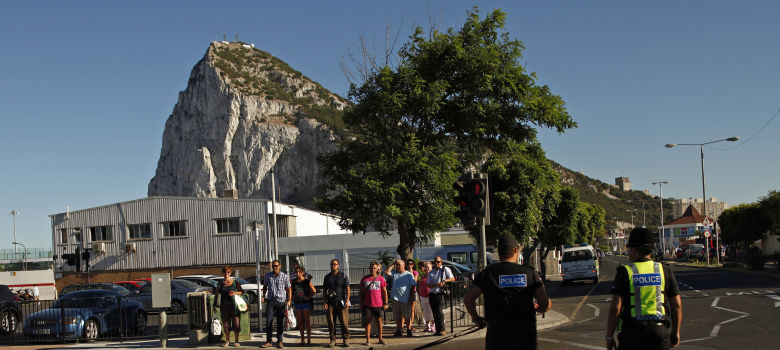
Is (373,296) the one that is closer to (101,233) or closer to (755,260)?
(755,260)

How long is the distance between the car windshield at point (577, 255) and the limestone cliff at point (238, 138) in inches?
3342

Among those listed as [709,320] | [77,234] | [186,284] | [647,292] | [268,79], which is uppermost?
[268,79]

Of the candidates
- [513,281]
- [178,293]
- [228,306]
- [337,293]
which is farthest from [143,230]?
[513,281]

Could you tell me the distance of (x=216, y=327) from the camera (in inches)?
578

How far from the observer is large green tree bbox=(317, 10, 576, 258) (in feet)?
56.5

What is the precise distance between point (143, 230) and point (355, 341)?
39.2 metres

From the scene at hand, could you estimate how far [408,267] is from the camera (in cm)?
1536

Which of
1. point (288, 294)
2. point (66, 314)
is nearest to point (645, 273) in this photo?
point (288, 294)

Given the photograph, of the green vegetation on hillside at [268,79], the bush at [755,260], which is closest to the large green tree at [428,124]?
the bush at [755,260]

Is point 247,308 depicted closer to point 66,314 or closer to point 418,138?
point 66,314

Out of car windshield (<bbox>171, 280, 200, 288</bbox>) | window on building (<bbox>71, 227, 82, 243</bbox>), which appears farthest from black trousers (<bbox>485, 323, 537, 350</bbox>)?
A: window on building (<bbox>71, 227, 82, 243</bbox>)

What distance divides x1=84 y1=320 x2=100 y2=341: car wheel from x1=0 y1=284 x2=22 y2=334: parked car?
174 centimetres

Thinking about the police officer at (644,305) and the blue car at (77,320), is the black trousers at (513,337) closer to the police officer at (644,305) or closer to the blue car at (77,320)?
the police officer at (644,305)

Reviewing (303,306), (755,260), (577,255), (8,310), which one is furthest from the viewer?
(755,260)
